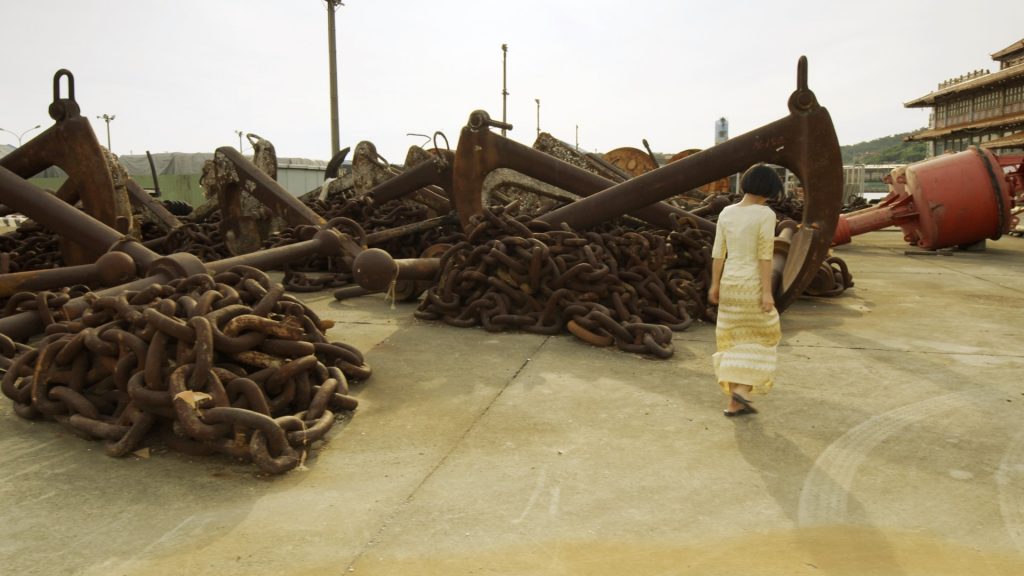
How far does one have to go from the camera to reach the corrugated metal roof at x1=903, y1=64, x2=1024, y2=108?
2620cm

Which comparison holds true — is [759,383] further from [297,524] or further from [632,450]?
[297,524]

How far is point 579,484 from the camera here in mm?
1963

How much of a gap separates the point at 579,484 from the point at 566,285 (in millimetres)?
1939

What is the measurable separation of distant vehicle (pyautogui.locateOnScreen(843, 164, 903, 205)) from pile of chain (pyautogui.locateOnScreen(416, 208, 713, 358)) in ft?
39.9

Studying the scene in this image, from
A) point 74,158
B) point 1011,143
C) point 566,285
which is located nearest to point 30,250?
point 74,158

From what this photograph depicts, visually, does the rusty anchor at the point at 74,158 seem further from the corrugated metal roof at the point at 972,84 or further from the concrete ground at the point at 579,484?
the corrugated metal roof at the point at 972,84

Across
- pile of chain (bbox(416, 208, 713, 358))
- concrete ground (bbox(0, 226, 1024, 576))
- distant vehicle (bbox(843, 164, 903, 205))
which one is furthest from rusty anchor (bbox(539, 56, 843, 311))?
distant vehicle (bbox(843, 164, 903, 205))

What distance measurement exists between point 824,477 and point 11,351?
312 centimetres

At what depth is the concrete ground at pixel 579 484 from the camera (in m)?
1.60

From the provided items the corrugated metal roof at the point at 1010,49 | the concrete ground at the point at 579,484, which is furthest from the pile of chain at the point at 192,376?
the corrugated metal roof at the point at 1010,49

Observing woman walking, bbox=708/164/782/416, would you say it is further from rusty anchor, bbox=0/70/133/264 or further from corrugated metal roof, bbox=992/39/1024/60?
corrugated metal roof, bbox=992/39/1024/60

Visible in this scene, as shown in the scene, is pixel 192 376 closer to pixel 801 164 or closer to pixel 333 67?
pixel 801 164

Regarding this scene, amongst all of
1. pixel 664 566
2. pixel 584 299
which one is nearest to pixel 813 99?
pixel 584 299

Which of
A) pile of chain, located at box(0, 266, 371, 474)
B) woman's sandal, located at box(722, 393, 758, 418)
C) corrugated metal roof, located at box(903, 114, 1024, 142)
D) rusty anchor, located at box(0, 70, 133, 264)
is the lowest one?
woman's sandal, located at box(722, 393, 758, 418)
